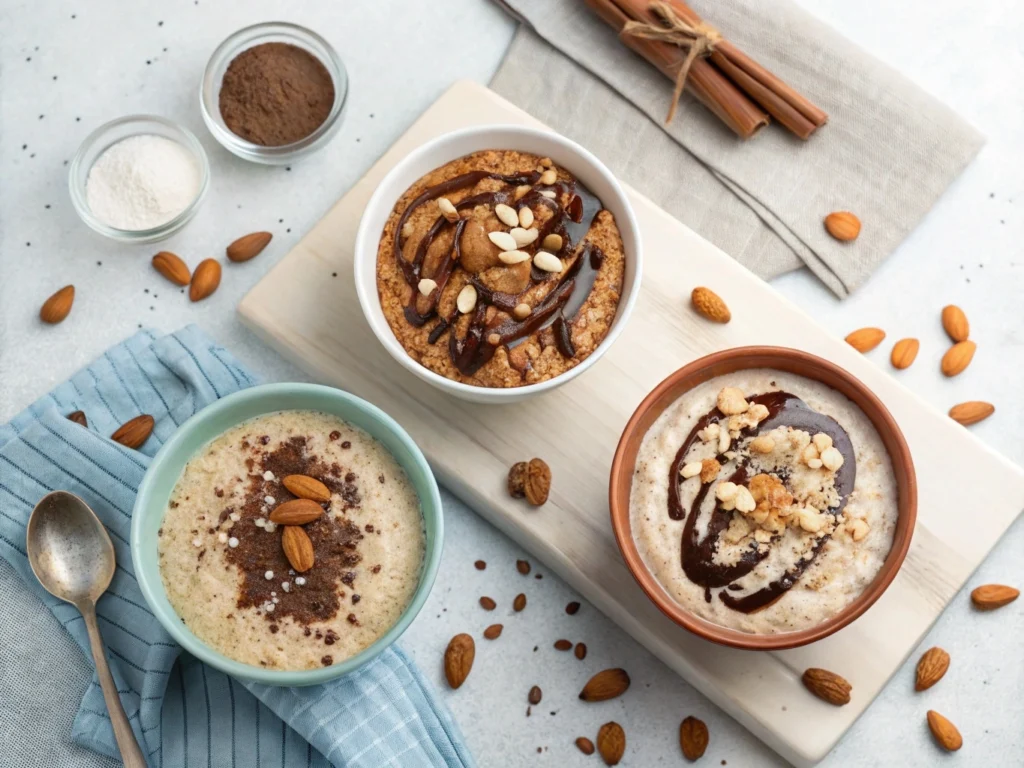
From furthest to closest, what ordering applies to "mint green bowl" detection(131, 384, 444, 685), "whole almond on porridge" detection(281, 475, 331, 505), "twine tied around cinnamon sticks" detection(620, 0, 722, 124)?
"twine tied around cinnamon sticks" detection(620, 0, 722, 124) → "whole almond on porridge" detection(281, 475, 331, 505) → "mint green bowl" detection(131, 384, 444, 685)

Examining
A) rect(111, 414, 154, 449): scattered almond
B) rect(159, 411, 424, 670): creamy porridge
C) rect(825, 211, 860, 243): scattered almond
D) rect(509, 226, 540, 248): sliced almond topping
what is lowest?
rect(111, 414, 154, 449): scattered almond

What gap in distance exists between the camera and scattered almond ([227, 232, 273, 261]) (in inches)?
122

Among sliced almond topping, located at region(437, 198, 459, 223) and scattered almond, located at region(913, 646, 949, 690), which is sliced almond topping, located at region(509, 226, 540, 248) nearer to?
sliced almond topping, located at region(437, 198, 459, 223)

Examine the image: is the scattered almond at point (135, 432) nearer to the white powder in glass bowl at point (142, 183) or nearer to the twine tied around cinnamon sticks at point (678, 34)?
the white powder in glass bowl at point (142, 183)

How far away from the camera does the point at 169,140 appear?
315 cm

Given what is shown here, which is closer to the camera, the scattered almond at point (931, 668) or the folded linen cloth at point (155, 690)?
the folded linen cloth at point (155, 690)

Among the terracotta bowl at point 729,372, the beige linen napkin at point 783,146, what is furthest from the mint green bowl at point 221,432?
the beige linen napkin at point 783,146

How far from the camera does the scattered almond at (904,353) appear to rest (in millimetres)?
3085

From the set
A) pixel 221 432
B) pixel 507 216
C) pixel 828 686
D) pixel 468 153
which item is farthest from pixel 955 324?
pixel 221 432

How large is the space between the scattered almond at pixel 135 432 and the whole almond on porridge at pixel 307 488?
28.1 inches

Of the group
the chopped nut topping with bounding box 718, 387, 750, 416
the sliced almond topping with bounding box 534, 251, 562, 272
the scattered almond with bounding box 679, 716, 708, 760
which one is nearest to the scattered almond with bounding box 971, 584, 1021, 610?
the scattered almond with bounding box 679, 716, 708, 760

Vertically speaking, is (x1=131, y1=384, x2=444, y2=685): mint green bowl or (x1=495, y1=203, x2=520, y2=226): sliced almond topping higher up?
(x1=495, y1=203, x2=520, y2=226): sliced almond topping

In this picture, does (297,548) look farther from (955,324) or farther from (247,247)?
(955,324)

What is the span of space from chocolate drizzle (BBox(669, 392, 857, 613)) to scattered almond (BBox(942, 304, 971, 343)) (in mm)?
853
